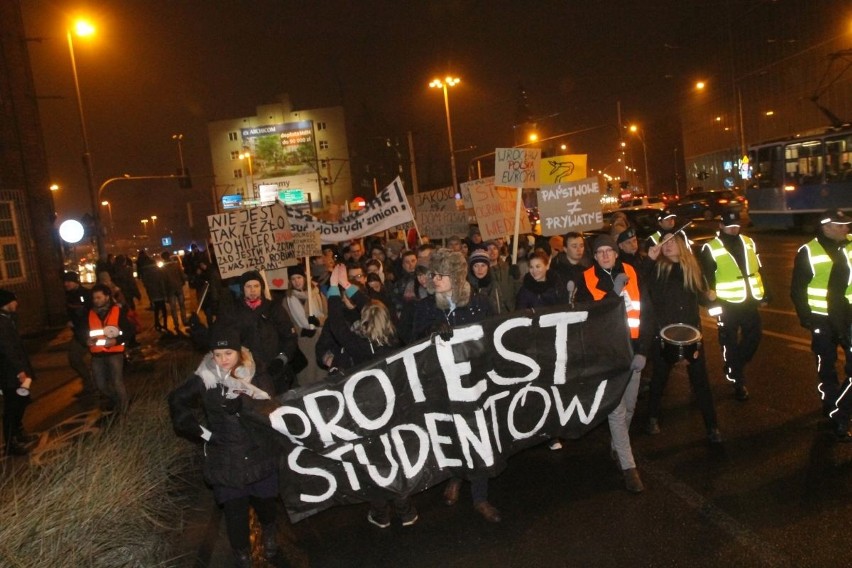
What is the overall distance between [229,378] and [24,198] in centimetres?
1719

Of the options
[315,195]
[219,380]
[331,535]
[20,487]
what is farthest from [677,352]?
[315,195]

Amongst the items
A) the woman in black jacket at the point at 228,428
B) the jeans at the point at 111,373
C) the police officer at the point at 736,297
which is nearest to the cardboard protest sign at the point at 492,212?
the police officer at the point at 736,297

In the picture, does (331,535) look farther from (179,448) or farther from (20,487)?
(20,487)

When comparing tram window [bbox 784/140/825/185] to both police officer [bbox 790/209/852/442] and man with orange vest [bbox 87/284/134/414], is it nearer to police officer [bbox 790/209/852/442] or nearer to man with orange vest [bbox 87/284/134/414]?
police officer [bbox 790/209/852/442]

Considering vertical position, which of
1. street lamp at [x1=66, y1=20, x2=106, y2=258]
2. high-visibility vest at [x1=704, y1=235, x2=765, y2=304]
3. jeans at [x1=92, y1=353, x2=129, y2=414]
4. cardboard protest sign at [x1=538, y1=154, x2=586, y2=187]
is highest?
street lamp at [x1=66, y1=20, x2=106, y2=258]

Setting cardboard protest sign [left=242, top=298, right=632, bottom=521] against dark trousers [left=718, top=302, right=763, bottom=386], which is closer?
cardboard protest sign [left=242, top=298, right=632, bottom=521]

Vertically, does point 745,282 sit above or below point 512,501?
above

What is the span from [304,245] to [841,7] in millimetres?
48721

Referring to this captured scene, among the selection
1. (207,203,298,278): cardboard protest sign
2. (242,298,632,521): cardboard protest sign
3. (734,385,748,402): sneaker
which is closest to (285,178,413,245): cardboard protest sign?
(207,203,298,278): cardboard protest sign

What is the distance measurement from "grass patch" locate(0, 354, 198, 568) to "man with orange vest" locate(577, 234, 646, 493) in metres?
2.99

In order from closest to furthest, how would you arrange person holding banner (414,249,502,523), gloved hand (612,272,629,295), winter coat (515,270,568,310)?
person holding banner (414,249,502,523) < gloved hand (612,272,629,295) < winter coat (515,270,568,310)

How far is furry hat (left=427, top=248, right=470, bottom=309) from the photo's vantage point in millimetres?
4992

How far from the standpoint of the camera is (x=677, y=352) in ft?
18.3

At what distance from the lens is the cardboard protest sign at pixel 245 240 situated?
9008 millimetres
